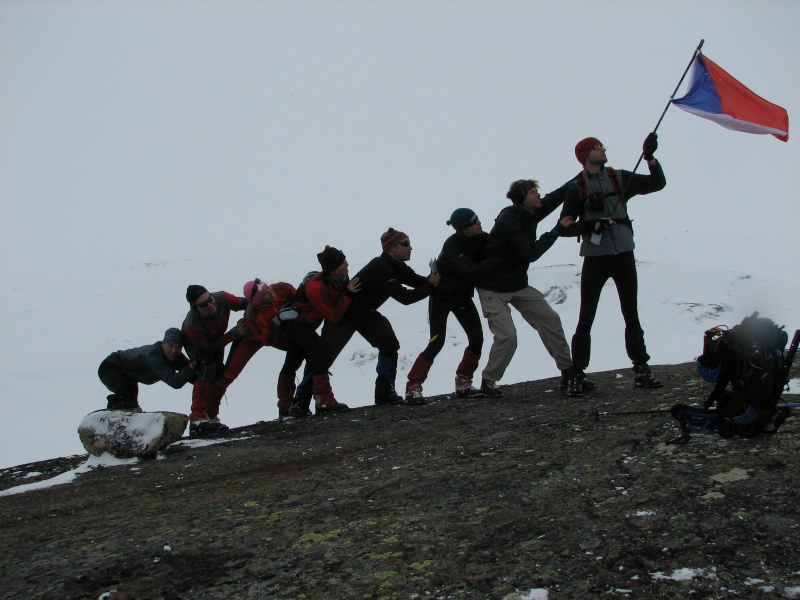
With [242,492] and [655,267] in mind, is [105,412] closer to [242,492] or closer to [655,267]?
[242,492]

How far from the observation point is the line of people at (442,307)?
246 inches

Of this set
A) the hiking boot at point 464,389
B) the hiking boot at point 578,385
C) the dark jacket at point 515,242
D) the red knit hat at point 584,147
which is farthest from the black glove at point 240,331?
the red knit hat at point 584,147

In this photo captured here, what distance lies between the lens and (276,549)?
3195mm

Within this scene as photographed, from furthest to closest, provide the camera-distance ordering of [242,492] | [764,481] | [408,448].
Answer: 1. [408,448]
2. [242,492]
3. [764,481]

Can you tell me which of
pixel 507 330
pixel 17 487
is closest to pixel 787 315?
pixel 507 330

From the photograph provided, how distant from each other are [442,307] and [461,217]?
3.39ft

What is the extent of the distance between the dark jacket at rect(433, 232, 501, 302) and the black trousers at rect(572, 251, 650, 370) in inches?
38.7

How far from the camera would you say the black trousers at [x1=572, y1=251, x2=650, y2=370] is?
6.19 m

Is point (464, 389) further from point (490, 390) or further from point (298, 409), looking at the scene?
point (298, 409)

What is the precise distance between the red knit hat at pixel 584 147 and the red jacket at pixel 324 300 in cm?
296

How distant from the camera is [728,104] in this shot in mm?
6520

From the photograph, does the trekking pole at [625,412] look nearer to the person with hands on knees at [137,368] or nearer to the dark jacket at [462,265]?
the dark jacket at [462,265]

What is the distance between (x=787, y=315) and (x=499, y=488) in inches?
1055

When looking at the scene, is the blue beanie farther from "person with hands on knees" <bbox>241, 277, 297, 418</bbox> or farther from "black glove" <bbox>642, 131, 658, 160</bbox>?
"person with hands on knees" <bbox>241, 277, 297, 418</bbox>
